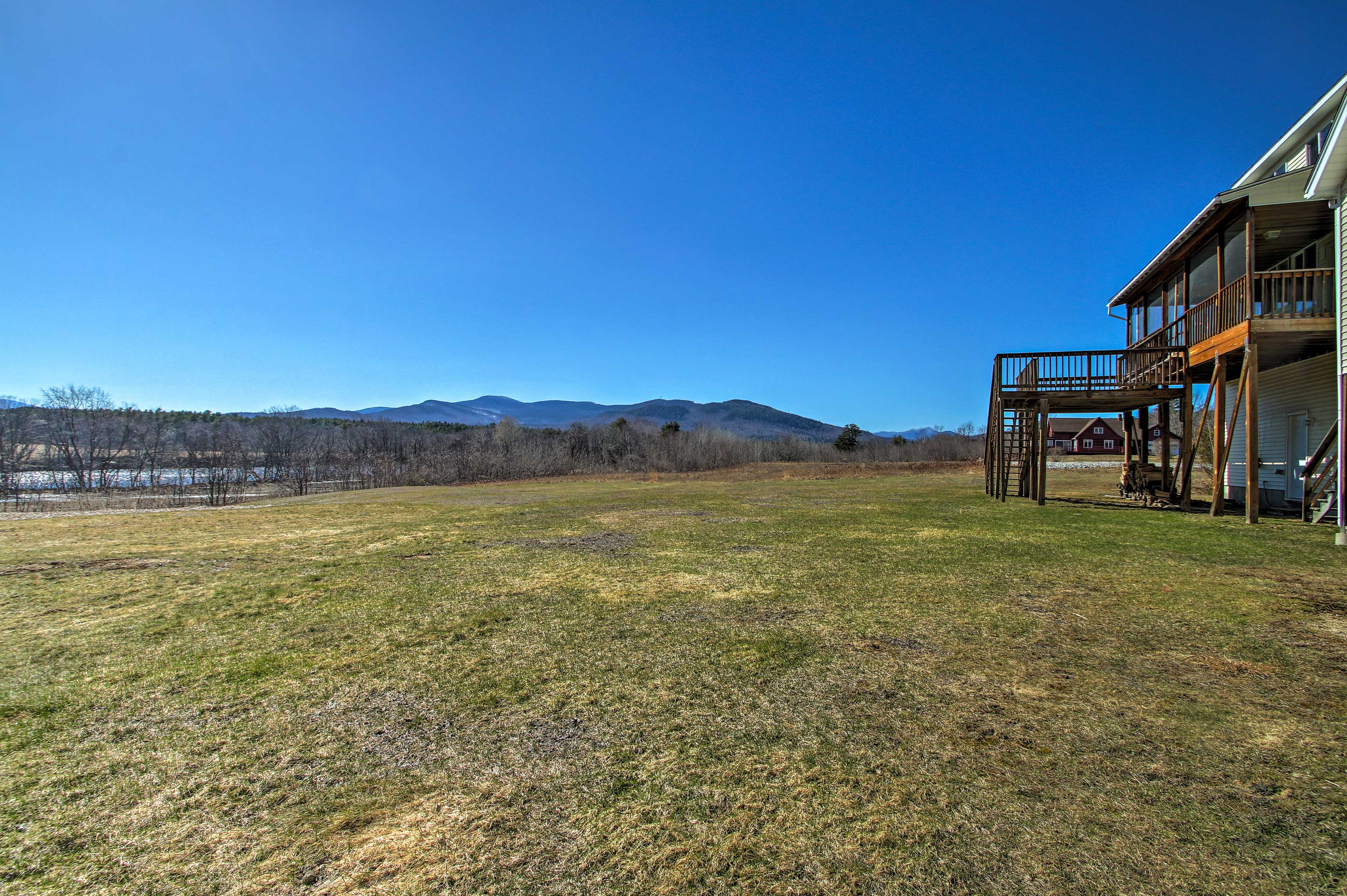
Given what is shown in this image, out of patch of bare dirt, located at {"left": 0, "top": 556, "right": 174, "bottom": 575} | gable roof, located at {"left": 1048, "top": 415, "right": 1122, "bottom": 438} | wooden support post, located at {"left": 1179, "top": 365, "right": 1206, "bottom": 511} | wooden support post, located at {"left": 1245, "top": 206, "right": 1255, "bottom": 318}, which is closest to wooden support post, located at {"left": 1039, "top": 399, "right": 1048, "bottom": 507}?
wooden support post, located at {"left": 1179, "top": 365, "right": 1206, "bottom": 511}

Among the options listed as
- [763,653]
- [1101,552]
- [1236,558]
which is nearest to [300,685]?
[763,653]

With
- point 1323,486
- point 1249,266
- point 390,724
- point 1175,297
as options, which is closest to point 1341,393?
point 1249,266

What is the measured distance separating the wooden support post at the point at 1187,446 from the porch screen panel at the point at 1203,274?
5.81 ft

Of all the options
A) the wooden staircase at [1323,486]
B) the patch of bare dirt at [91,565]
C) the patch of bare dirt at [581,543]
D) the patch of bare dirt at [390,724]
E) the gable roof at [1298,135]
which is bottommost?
the patch of bare dirt at [390,724]

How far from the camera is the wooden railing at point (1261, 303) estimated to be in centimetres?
1052

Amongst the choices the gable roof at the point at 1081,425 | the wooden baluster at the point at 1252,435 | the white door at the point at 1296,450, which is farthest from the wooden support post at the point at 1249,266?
the gable roof at the point at 1081,425

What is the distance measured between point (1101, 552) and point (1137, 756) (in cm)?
614

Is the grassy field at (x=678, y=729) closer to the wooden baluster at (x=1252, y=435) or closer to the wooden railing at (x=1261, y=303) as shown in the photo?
the wooden baluster at (x=1252, y=435)

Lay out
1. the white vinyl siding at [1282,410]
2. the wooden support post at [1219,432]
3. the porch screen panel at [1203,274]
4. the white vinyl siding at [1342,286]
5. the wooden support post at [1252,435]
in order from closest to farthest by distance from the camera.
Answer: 1. the white vinyl siding at [1342,286]
2. the wooden support post at [1252,435]
3. the wooden support post at [1219,432]
4. the white vinyl siding at [1282,410]
5. the porch screen panel at [1203,274]

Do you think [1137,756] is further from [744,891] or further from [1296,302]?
[1296,302]

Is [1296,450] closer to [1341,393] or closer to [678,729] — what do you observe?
[1341,393]

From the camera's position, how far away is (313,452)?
130 feet

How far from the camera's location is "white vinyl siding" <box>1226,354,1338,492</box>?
39.1 ft

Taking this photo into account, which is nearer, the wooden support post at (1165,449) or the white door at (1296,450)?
the white door at (1296,450)
